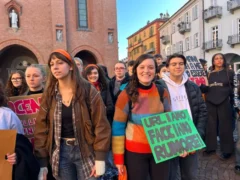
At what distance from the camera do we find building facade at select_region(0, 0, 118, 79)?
704 inches

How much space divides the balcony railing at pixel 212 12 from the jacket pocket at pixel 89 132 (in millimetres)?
29223

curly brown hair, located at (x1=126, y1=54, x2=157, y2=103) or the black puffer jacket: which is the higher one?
curly brown hair, located at (x1=126, y1=54, x2=157, y2=103)

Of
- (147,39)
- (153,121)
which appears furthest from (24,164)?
(147,39)

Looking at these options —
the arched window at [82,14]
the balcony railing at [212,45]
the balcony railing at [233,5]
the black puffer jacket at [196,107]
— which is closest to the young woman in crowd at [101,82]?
the black puffer jacket at [196,107]

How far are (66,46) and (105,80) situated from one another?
1525 cm

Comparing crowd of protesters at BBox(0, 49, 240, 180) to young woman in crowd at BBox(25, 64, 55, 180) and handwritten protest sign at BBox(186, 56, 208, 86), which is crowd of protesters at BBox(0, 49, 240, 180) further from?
handwritten protest sign at BBox(186, 56, 208, 86)

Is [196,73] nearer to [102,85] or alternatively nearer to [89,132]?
[102,85]

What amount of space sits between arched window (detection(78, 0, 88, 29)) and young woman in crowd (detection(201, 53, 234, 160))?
16.2m

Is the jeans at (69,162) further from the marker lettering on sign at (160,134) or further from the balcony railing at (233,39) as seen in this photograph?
the balcony railing at (233,39)

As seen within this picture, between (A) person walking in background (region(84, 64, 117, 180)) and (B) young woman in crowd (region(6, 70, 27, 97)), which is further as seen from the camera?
(A) person walking in background (region(84, 64, 117, 180))

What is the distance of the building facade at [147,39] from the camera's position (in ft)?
181

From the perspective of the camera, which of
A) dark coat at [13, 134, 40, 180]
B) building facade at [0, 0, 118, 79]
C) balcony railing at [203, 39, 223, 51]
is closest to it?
dark coat at [13, 134, 40, 180]

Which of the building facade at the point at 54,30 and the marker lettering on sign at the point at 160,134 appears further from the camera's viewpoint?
the building facade at the point at 54,30

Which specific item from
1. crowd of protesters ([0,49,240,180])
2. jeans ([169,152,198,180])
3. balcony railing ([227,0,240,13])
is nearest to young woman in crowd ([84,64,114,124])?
jeans ([169,152,198,180])
